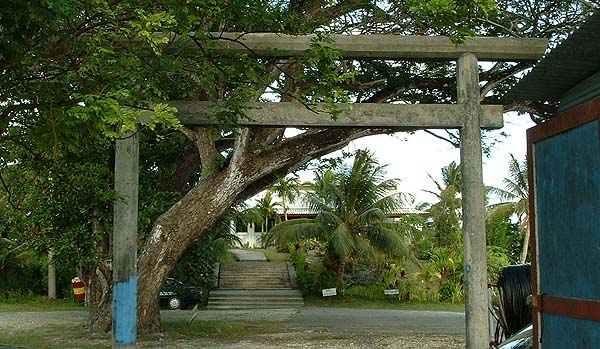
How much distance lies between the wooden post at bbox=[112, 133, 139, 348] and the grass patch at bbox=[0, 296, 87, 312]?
618 inches

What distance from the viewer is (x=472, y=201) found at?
10508 millimetres

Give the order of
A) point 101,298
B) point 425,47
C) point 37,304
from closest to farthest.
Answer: point 425,47 < point 101,298 < point 37,304

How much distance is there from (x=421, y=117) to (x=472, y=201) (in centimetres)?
137

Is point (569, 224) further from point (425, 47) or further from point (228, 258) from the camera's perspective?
point (228, 258)

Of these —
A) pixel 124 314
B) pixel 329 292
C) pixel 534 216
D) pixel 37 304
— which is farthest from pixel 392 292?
pixel 534 216

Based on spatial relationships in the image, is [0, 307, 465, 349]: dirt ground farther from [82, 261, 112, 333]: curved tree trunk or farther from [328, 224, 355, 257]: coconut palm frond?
[328, 224, 355, 257]: coconut palm frond

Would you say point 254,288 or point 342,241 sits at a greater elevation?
point 342,241

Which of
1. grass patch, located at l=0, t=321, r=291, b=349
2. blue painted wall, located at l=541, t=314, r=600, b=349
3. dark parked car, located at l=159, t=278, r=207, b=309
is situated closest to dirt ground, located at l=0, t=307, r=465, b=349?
grass patch, located at l=0, t=321, r=291, b=349

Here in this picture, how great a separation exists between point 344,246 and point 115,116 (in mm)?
20532

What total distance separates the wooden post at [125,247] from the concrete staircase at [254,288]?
51.9 feet

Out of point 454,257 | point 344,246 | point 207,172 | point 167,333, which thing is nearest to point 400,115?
point 207,172

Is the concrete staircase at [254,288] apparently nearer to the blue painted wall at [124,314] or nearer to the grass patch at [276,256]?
the grass patch at [276,256]

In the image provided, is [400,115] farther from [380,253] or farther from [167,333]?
[380,253]

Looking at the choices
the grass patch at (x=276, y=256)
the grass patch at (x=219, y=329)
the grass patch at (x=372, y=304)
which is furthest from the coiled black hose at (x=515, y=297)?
the grass patch at (x=276, y=256)
